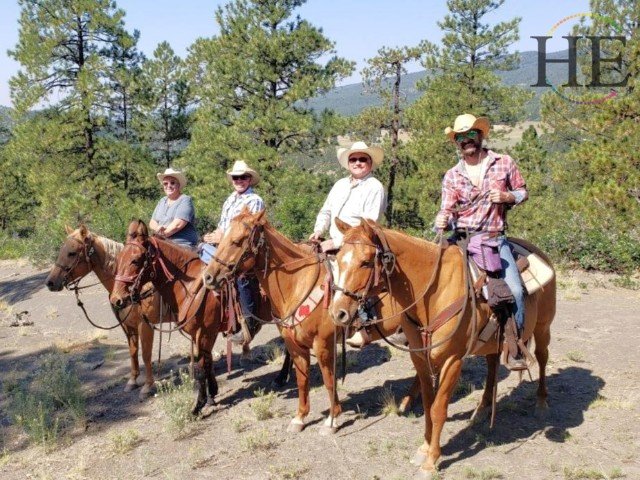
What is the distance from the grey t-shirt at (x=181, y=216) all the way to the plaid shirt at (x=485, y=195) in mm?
3720

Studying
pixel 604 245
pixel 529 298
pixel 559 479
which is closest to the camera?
pixel 559 479

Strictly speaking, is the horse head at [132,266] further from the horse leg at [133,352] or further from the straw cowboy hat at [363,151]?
the straw cowboy hat at [363,151]

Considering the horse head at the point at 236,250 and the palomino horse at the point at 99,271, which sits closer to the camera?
the horse head at the point at 236,250

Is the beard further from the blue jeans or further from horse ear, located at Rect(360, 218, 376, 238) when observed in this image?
horse ear, located at Rect(360, 218, 376, 238)

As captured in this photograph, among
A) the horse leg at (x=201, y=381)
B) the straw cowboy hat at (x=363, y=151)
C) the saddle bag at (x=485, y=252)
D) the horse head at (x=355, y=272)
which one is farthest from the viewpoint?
the horse leg at (x=201, y=381)

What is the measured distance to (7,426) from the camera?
6.35 metres

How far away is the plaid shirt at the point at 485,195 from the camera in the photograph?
178 inches

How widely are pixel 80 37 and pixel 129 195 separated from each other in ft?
20.9

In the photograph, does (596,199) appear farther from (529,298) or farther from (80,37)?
(80,37)

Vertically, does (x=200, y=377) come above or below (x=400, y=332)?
below

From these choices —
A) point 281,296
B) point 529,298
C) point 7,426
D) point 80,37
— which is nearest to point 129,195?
point 80,37

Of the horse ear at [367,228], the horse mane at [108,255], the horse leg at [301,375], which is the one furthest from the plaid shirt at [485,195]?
the horse mane at [108,255]

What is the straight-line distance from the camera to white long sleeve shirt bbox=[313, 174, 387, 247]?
5.29 meters

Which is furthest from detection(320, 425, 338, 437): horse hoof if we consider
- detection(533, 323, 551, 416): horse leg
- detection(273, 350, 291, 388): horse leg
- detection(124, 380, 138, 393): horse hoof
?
detection(124, 380, 138, 393): horse hoof
